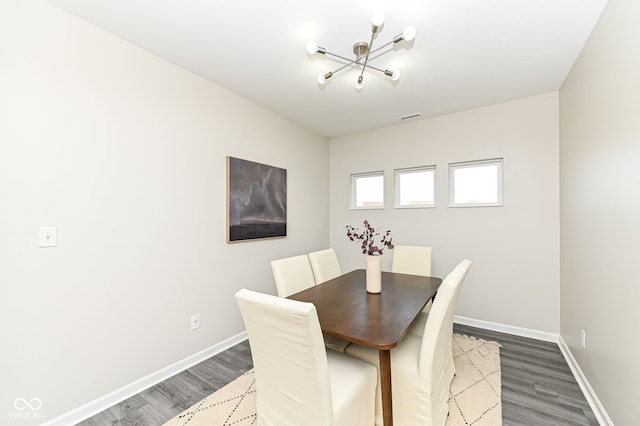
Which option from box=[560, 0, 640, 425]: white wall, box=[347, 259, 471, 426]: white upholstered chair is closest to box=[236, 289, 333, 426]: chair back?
box=[347, 259, 471, 426]: white upholstered chair

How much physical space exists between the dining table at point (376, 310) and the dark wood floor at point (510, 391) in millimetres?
894

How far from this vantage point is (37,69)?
1.58m

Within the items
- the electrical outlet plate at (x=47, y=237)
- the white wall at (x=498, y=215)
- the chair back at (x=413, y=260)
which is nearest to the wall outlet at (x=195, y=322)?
the electrical outlet plate at (x=47, y=237)

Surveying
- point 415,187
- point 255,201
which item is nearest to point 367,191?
point 415,187

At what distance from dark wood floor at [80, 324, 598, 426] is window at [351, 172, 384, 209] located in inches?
89.2

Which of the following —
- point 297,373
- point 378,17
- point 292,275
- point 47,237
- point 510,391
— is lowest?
point 510,391

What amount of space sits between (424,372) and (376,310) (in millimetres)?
427

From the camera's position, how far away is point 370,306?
1.81 metres

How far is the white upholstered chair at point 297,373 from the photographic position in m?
1.09

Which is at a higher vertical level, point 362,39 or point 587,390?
point 362,39

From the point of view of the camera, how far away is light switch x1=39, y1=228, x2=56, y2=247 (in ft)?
5.22

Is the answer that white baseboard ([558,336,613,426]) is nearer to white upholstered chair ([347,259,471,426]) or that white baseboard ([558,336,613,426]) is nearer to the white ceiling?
white upholstered chair ([347,259,471,426])

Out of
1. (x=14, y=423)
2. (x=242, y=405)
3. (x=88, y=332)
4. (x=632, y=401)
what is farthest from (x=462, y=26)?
(x=14, y=423)

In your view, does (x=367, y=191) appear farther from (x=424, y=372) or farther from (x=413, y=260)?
(x=424, y=372)
